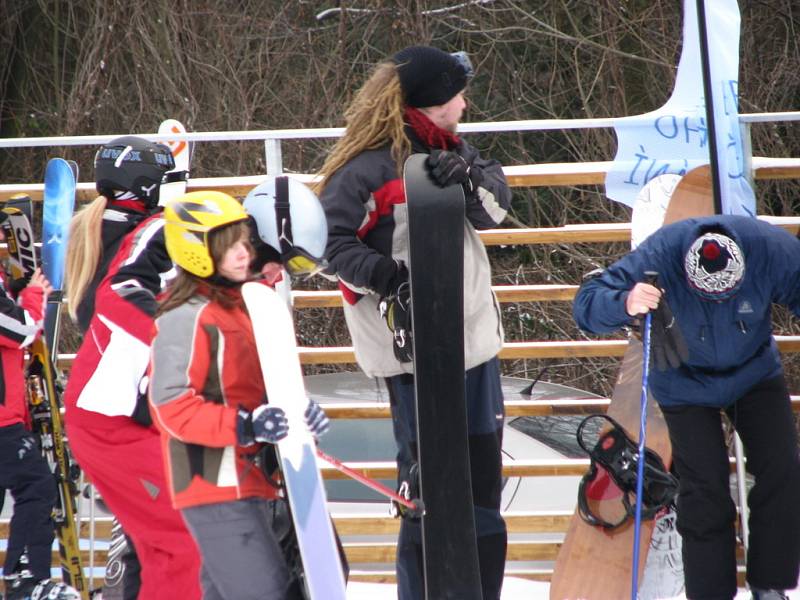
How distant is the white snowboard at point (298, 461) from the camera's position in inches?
113

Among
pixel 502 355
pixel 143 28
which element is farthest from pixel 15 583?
pixel 143 28

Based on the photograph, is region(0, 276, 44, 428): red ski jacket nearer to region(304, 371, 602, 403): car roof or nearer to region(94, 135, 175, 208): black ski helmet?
region(94, 135, 175, 208): black ski helmet

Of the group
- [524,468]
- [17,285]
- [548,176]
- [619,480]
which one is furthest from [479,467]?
[17,285]

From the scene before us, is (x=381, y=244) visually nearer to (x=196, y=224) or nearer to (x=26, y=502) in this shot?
(x=196, y=224)

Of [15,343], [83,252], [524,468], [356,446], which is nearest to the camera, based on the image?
[83,252]

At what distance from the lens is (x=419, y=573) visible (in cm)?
350

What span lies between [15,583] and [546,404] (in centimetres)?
210

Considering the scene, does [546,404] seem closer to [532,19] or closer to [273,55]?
[532,19]

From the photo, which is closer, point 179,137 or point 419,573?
point 419,573

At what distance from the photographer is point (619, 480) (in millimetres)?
3959

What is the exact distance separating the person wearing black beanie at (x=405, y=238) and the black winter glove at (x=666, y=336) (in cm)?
46

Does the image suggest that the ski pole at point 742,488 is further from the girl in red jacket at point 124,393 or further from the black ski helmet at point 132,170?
the black ski helmet at point 132,170

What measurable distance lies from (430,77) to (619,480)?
4.85ft

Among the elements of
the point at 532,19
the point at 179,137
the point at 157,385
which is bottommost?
the point at 157,385
